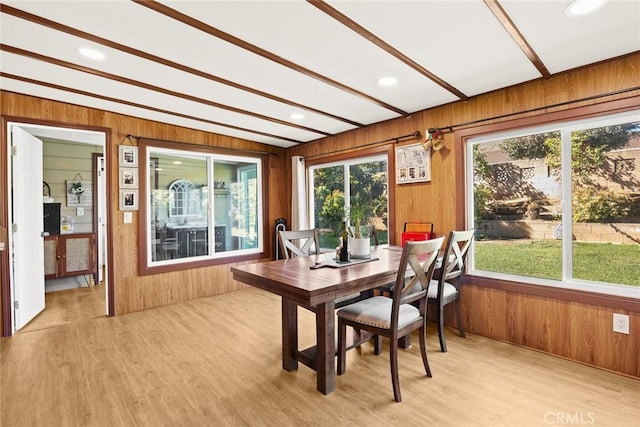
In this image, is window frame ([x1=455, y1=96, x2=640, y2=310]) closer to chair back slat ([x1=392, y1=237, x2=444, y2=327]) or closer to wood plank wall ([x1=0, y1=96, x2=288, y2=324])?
chair back slat ([x1=392, y1=237, x2=444, y2=327])

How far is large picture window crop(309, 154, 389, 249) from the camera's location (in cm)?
398

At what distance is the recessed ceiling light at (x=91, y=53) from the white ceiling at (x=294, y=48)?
0.16 feet

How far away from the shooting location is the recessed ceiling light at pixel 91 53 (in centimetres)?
212

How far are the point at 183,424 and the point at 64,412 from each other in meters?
0.77

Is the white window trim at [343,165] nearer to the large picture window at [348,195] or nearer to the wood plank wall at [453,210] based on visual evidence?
the large picture window at [348,195]

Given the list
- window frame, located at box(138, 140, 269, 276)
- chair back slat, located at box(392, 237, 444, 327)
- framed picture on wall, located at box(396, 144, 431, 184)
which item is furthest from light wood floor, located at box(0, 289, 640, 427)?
framed picture on wall, located at box(396, 144, 431, 184)

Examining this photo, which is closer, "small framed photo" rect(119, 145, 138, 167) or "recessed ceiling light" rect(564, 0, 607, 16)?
"recessed ceiling light" rect(564, 0, 607, 16)

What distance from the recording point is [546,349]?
2.56m

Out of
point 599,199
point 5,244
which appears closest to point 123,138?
point 5,244

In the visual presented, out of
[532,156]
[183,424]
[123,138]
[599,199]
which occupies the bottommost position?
[183,424]

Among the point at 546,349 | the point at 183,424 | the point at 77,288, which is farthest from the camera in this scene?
the point at 77,288

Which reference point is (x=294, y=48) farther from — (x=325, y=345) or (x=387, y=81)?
(x=325, y=345)

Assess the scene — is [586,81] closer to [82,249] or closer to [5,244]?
[5,244]

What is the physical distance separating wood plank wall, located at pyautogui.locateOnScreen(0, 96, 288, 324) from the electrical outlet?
4.15 meters
